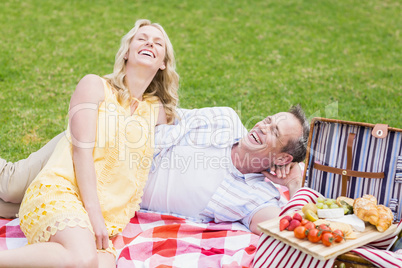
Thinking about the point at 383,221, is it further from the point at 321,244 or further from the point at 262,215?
the point at 262,215

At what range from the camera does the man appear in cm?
371

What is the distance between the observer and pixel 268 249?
2867 mm

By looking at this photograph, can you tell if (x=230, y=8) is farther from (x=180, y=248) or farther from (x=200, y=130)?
(x=180, y=248)

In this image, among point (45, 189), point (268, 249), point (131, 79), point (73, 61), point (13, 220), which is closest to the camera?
point (268, 249)

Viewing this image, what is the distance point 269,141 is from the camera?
381 cm

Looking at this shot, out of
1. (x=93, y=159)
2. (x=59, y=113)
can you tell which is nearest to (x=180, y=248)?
(x=93, y=159)

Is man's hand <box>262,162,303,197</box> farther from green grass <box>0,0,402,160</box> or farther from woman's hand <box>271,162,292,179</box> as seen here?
green grass <box>0,0,402,160</box>

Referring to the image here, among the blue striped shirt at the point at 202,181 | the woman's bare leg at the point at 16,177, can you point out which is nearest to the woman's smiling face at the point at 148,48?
the blue striped shirt at the point at 202,181

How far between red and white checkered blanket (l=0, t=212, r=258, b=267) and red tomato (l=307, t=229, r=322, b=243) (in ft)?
2.53

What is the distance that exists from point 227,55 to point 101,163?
5.73m

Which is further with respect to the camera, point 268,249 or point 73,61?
point 73,61

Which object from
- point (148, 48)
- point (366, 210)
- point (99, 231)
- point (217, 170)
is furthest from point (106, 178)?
point (366, 210)

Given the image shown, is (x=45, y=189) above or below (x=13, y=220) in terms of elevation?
above

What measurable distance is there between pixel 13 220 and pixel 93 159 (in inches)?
34.2
